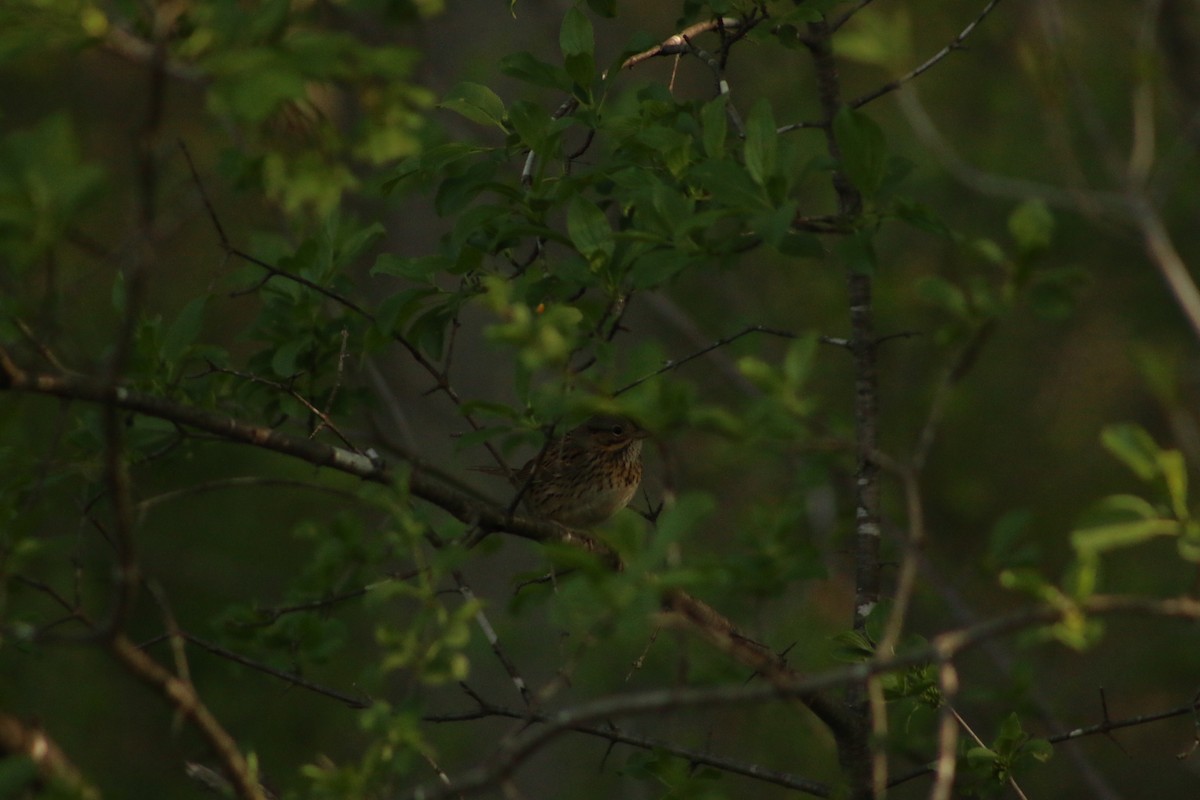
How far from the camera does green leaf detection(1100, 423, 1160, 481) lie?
251 centimetres

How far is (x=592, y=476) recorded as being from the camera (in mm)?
Answer: 7004

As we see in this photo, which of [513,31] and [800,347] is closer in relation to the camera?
[800,347]

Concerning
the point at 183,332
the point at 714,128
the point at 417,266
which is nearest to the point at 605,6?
the point at 714,128

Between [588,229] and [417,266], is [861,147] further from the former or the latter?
[417,266]

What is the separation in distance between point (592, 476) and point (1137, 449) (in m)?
4.60

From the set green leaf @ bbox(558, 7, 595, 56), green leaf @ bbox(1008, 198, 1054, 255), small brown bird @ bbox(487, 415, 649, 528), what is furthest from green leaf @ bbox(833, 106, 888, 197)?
small brown bird @ bbox(487, 415, 649, 528)

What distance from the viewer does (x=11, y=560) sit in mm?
2998

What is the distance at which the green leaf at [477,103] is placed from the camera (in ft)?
12.1

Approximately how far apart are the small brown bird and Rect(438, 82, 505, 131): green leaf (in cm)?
324

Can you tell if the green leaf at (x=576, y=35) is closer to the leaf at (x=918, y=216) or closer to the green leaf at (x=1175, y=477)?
the leaf at (x=918, y=216)

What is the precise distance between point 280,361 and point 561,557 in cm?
170

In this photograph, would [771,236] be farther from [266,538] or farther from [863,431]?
[266,538]

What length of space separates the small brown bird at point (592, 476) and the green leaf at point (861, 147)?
3868mm

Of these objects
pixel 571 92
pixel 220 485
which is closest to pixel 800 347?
pixel 571 92
